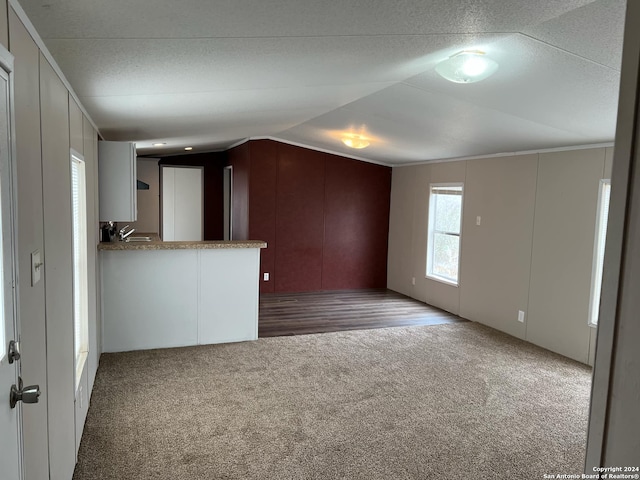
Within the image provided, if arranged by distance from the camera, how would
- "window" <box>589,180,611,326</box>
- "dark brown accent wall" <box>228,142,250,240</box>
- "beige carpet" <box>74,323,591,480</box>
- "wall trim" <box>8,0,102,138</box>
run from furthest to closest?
"dark brown accent wall" <box>228,142,250,240</box>, "window" <box>589,180,611,326</box>, "beige carpet" <box>74,323,591,480</box>, "wall trim" <box>8,0,102,138</box>

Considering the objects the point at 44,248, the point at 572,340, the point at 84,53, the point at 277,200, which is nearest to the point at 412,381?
the point at 572,340

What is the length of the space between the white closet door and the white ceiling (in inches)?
181

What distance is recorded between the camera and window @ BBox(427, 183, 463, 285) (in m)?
6.48

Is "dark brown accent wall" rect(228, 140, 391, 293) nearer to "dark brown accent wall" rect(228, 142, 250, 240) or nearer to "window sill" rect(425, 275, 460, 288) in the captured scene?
"dark brown accent wall" rect(228, 142, 250, 240)

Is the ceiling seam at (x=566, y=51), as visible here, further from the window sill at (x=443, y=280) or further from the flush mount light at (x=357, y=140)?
the window sill at (x=443, y=280)

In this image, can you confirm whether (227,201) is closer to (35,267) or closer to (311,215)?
(311,215)

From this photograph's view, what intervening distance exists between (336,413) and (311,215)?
4.70 m

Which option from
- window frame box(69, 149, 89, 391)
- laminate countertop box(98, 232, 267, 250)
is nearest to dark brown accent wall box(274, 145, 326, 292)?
laminate countertop box(98, 232, 267, 250)

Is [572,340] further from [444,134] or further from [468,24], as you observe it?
[468,24]

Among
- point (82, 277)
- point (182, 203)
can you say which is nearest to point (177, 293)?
point (82, 277)

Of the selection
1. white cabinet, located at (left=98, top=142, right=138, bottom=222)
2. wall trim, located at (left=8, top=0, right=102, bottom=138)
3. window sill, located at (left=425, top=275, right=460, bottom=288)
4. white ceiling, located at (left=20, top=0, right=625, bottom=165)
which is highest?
white ceiling, located at (left=20, top=0, right=625, bottom=165)

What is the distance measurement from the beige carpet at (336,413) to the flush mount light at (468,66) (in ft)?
7.41

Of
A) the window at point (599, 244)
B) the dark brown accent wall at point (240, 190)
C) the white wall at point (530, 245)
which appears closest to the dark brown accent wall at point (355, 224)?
the white wall at point (530, 245)

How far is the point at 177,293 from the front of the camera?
4660 millimetres
